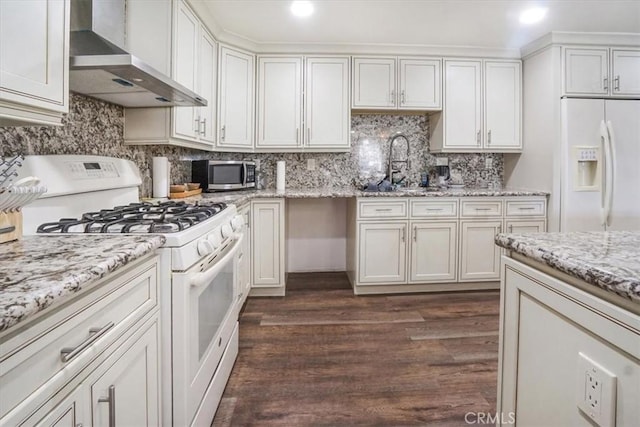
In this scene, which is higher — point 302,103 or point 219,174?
point 302,103

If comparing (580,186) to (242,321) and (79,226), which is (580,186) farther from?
(79,226)

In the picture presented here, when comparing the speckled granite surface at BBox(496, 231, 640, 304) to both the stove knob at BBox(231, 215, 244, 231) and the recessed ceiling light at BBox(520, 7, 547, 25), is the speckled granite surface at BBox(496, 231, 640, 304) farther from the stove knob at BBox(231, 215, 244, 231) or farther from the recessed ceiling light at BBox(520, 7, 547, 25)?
the recessed ceiling light at BBox(520, 7, 547, 25)

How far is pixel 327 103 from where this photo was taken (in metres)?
3.49

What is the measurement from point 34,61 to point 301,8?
6.73ft

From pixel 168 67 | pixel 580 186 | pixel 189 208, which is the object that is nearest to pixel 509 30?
pixel 580 186

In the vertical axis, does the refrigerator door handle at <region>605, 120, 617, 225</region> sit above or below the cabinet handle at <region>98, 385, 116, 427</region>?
above

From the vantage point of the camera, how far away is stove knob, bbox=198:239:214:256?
1344mm

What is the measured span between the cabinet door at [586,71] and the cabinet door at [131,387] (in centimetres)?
365

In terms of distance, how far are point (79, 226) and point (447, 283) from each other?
9.71 feet

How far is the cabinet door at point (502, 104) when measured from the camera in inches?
141

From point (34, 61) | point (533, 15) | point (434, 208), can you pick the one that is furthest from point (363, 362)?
point (533, 15)

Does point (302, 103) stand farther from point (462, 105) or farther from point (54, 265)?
point (54, 265)

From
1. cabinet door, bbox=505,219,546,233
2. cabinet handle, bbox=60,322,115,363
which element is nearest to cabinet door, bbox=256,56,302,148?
cabinet door, bbox=505,219,546,233

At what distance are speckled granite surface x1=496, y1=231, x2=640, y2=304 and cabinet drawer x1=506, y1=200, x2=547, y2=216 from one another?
228cm
